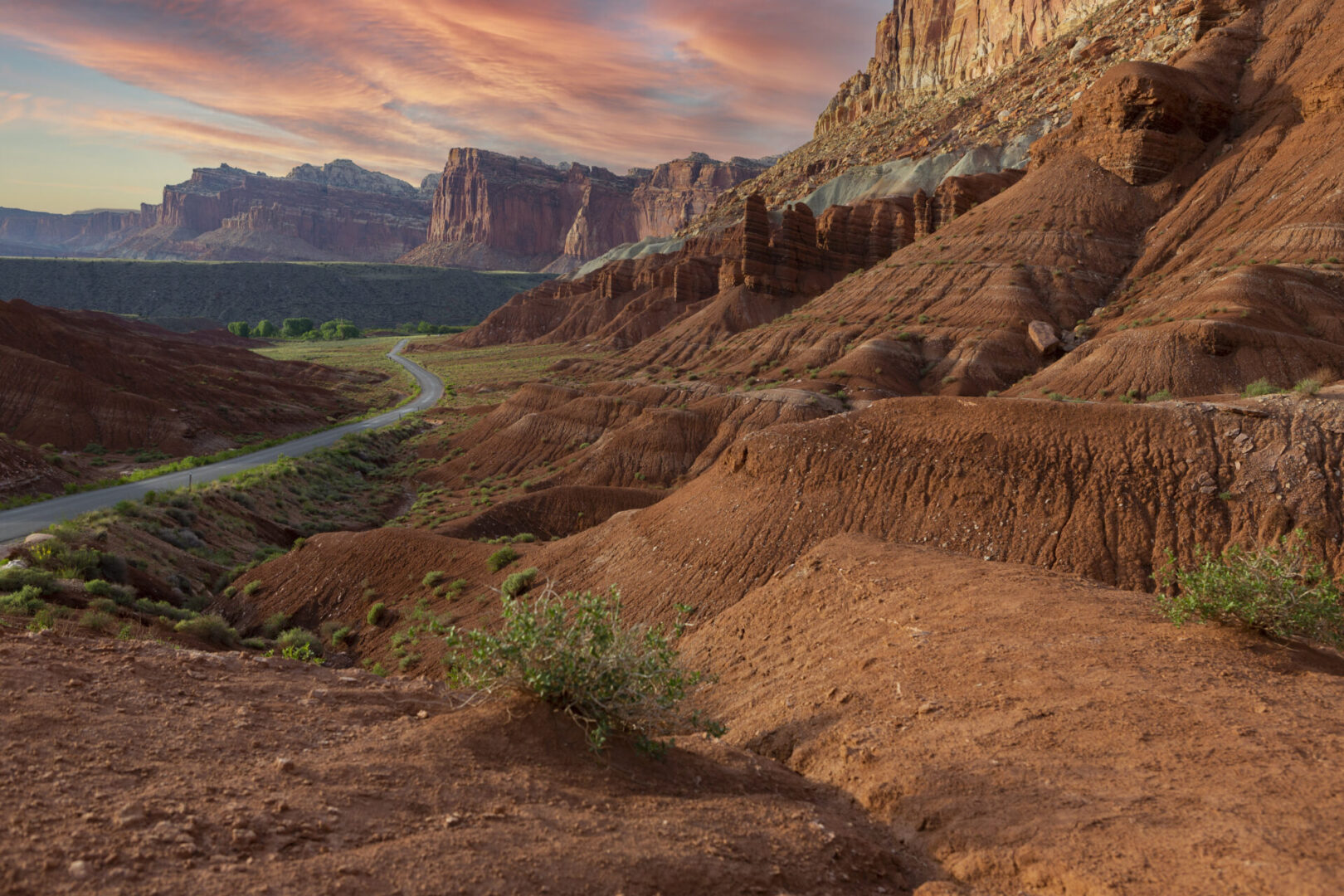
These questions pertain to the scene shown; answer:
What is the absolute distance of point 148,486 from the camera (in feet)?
122

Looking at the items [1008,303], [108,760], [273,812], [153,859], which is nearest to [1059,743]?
[273,812]

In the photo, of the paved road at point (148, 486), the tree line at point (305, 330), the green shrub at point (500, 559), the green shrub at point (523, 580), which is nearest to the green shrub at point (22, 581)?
the green shrub at point (523, 580)

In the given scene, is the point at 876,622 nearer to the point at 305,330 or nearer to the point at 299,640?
the point at 299,640

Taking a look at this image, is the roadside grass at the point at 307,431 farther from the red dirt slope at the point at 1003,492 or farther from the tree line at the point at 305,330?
the red dirt slope at the point at 1003,492

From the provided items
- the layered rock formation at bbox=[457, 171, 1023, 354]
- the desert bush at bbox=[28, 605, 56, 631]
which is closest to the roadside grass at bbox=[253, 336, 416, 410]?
the layered rock formation at bbox=[457, 171, 1023, 354]

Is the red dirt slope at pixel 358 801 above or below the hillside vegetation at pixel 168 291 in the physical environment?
below

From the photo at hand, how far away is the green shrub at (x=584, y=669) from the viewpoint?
22.1 ft

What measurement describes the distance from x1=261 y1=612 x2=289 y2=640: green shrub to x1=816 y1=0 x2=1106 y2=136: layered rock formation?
136m

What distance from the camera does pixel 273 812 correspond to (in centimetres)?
511

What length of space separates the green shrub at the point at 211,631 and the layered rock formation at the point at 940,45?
137876 mm

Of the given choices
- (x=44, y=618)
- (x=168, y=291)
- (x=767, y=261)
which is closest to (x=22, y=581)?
(x=44, y=618)

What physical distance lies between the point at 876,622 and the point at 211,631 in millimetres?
14789

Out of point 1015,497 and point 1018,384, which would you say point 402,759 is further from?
point 1018,384

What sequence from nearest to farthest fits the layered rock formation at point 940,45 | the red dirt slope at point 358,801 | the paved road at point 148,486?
the red dirt slope at point 358,801 < the paved road at point 148,486 < the layered rock formation at point 940,45
